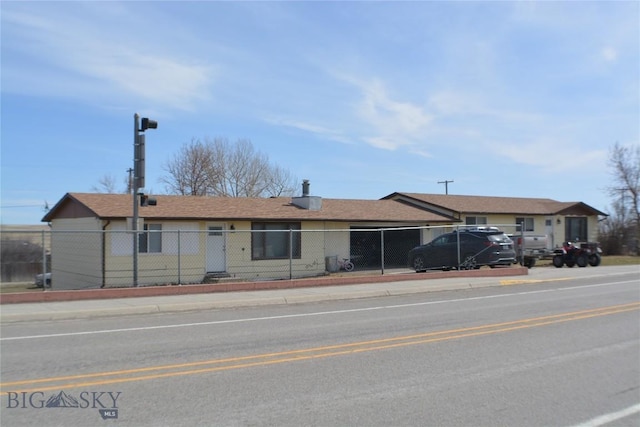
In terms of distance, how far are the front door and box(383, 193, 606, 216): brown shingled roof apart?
14.5 metres

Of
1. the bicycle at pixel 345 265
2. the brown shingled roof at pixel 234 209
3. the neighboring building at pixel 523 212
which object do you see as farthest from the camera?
the neighboring building at pixel 523 212

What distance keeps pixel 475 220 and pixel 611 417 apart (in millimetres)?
28223

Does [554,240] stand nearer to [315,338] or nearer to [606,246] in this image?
[606,246]

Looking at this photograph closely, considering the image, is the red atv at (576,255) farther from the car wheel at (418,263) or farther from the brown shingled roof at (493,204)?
the car wheel at (418,263)

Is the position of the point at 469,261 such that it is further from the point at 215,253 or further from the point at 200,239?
the point at 200,239

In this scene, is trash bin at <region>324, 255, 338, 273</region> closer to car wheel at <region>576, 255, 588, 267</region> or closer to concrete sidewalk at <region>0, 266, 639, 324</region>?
concrete sidewalk at <region>0, 266, 639, 324</region>

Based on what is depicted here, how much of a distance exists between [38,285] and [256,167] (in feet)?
84.7

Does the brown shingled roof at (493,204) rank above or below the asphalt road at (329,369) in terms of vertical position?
above

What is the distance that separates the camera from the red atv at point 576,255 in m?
27.2

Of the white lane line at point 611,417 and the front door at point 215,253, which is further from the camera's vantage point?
the front door at point 215,253

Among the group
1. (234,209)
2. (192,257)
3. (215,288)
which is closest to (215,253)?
(192,257)

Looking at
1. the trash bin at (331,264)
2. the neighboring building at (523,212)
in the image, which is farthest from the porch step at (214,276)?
the neighboring building at (523,212)

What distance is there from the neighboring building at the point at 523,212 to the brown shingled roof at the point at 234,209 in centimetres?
225

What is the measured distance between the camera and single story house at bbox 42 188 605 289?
20.7 m
